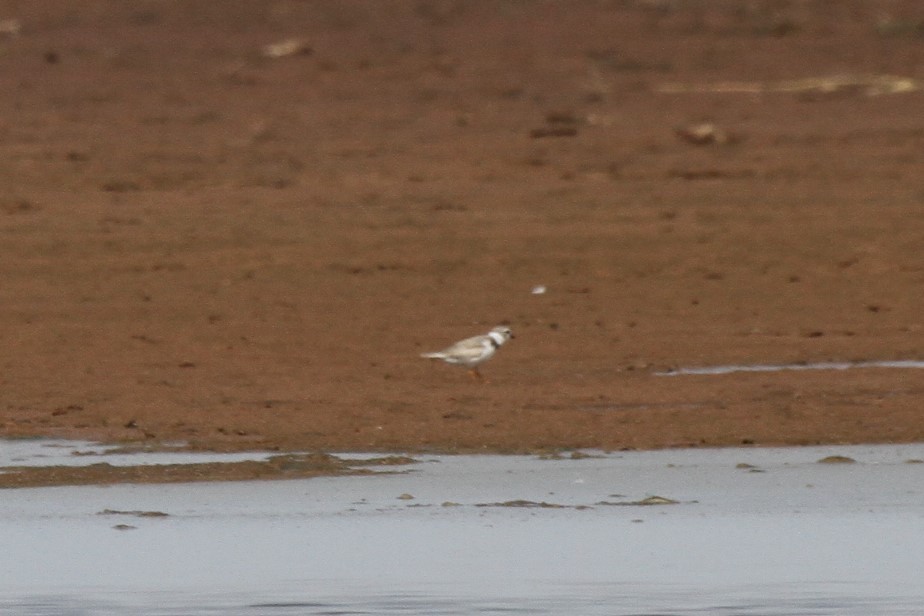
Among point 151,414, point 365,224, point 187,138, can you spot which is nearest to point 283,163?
point 187,138

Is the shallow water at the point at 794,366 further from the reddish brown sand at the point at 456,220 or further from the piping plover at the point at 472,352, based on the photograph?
the piping plover at the point at 472,352

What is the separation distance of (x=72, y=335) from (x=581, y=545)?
18.7ft

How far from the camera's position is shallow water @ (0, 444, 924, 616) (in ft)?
24.0

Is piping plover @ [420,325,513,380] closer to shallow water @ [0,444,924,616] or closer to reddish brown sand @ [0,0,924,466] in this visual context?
reddish brown sand @ [0,0,924,466]

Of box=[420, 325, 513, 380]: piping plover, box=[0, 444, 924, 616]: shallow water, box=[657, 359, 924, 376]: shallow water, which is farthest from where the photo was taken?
box=[657, 359, 924, 376]: shallow water

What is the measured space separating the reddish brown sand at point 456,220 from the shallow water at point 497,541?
82cm

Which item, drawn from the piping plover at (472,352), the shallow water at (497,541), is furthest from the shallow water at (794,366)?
the shallow water at (497,541)

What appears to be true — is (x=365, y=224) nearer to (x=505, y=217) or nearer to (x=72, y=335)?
(x=505, y=217)

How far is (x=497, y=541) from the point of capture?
807cm

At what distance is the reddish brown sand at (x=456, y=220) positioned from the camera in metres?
10.9

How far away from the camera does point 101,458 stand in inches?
380

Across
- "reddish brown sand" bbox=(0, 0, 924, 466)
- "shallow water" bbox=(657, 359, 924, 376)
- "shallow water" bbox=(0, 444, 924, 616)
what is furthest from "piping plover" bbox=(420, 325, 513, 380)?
"shallow water" bbox=(0, 444, 924, 616)

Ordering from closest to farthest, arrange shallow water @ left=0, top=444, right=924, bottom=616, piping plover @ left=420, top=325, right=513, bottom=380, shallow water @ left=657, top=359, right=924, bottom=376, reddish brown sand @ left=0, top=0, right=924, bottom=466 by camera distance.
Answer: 1. shallow water @ left=0, top=444, right=924, bottom=616
2. reddish brown sand @ left=0, top=0, right=924, bottom=466
3. piping plover @ left=420, top=325, right=513, bottom=380
4. shallow water @ left=657, top=359, right=924, bottom=376

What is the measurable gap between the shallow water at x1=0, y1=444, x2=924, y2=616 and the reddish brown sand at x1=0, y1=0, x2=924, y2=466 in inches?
32.3
